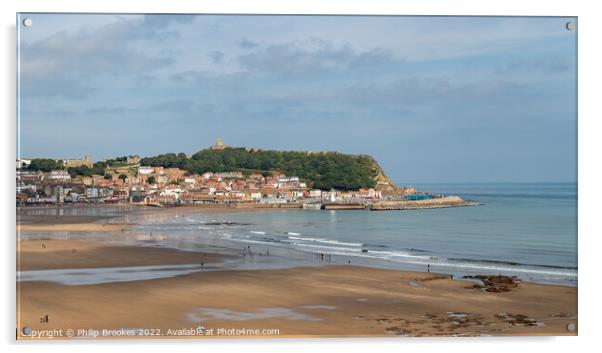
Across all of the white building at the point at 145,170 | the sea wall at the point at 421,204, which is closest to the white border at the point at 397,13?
the white building at the point at 145,170

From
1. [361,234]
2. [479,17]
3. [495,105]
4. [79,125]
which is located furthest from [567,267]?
[79,125]

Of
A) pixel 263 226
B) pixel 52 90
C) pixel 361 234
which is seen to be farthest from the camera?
pixel 263 226

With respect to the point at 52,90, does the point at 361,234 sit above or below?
below

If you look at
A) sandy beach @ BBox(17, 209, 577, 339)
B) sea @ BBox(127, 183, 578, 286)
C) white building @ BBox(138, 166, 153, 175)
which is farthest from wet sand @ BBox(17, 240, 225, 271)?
white building @ BBox(138, 166, 153, 175)

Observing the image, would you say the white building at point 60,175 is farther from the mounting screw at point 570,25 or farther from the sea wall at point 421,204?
the mounting screw at point 570,25

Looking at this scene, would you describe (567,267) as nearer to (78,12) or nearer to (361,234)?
(361,234)

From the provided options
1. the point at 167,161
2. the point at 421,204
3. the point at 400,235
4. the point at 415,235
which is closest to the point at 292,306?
the point at 167,161
